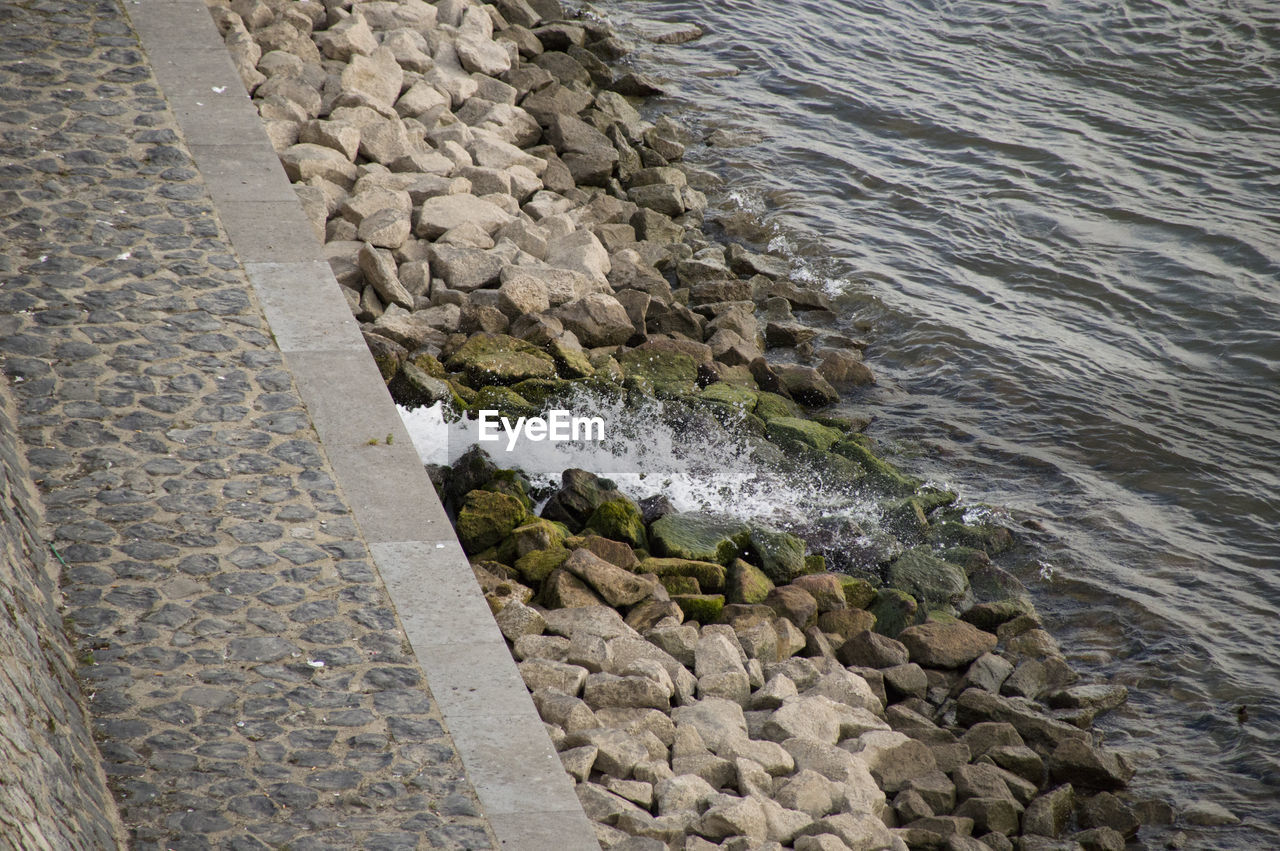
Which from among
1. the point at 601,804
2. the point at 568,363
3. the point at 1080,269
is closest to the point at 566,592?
the point at 601,804

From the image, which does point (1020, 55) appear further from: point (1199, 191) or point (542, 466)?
point (542, 466)

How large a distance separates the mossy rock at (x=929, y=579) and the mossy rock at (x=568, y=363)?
2.28m

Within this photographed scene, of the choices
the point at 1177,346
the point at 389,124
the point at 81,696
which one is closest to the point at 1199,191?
the point at 1177,346

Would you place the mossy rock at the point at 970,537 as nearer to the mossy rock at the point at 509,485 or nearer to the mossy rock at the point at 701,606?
the mossy rock at the point at 701,606

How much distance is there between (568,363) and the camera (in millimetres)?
7363

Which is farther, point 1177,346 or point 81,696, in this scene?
point 1177,346

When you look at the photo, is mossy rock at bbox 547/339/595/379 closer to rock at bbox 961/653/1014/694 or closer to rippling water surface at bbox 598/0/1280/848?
rippling water surface at bbox 598/0/1280/848

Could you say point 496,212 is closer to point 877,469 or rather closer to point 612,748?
point 877,469

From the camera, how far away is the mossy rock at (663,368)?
7820 millimetres

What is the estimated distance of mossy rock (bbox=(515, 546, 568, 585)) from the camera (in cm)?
566

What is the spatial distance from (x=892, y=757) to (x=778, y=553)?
153 cm

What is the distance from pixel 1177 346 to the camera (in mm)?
9688

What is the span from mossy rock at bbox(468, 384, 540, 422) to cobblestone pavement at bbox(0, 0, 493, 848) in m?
1.49

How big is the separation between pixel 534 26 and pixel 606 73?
3.42 feet
